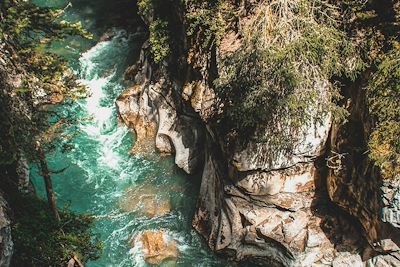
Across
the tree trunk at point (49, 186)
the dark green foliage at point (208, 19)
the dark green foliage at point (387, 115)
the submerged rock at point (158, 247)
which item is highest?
the dark green foliage at point (208, 19)

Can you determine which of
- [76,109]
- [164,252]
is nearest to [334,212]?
[164,252]

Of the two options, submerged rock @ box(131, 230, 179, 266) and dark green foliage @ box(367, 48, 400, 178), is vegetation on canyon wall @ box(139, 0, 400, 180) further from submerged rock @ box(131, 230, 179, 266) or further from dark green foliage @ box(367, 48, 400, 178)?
submerged rock @ box(131, 230, 179, 266)

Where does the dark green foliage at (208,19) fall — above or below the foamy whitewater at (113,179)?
above

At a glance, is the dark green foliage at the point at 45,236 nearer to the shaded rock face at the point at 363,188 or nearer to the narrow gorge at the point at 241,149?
the narrow gorge at the point at 241,149

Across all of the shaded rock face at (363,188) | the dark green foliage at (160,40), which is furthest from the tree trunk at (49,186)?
the shaded rock face at (363,188)

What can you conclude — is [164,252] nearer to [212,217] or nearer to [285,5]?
[212,217]

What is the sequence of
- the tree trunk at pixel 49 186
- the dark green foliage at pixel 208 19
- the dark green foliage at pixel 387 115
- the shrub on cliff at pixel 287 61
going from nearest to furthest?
the dark green foliage at pixel 387 115 < the shrub on cliff at pixel 287 61 < the tree trunk at pixel 49 186 < the dark green foliage at pixel 208 19
